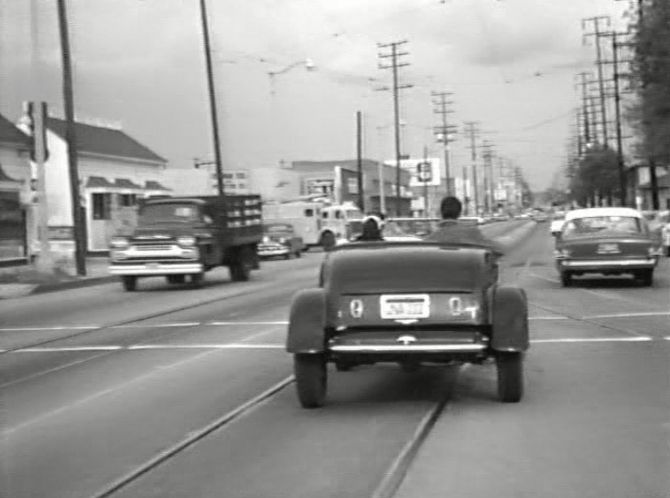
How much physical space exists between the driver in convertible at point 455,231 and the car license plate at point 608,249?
11.6 meters

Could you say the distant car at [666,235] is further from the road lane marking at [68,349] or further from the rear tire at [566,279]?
the road lane marking at [68,349]

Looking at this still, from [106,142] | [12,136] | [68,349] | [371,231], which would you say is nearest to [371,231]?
[371,231]

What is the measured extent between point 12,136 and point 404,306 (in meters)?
37.2

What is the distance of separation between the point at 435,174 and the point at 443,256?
139m

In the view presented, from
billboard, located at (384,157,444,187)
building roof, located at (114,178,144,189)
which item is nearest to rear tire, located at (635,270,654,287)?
building roof, located at (114,178,144,189)

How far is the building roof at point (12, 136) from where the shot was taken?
142ft

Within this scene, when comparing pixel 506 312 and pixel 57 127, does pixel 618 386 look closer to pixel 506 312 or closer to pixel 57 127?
pixel 506 312

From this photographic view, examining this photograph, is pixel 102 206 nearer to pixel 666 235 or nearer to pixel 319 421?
pixel 666 235

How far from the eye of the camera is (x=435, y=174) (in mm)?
147500

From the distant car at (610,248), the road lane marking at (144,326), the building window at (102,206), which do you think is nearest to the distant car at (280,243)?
the building window at (102,206)

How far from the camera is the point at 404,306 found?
897 cm

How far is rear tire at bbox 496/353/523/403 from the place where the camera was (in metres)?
8.91

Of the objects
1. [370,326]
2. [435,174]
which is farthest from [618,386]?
[435,174]

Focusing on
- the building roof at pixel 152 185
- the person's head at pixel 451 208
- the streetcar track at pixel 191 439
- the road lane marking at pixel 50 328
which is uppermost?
the building roof at pixel 152 185
